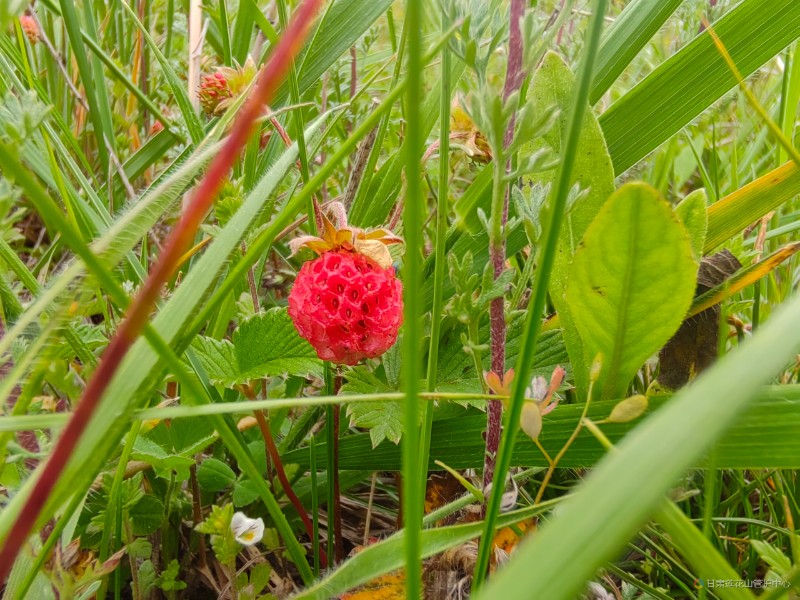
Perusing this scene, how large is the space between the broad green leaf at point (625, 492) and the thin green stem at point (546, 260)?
129 mm

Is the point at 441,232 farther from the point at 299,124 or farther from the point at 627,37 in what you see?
the point at 627,37

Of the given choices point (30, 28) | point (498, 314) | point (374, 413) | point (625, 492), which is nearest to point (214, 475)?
point (374, 413)

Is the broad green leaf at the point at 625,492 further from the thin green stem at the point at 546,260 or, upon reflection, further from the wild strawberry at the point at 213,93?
the wild strawberry at the point at 213,93

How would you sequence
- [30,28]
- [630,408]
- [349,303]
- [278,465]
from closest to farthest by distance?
[630,408] → [349,303] → [278,465] → [30,28]

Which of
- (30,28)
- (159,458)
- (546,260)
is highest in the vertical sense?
(30,28)

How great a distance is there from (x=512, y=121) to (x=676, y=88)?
0.34 m

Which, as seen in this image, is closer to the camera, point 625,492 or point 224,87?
point 625,492

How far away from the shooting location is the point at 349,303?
0.62 metres

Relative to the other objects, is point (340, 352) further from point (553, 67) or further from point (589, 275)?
point (553, 67)

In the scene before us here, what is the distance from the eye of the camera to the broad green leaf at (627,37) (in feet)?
2.64

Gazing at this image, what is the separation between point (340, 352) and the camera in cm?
64

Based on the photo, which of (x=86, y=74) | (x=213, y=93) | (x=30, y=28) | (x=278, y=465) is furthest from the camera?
(x=30, y=28)

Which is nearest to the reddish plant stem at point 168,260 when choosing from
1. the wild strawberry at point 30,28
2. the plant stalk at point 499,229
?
the plant stalk at point 499,229

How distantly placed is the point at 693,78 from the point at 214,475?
79 cm
